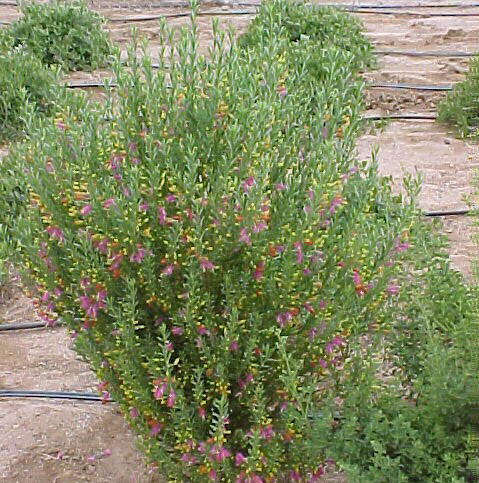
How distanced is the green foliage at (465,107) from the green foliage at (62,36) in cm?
305

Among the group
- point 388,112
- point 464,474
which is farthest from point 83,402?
point 388,112

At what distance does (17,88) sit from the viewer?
652 cm

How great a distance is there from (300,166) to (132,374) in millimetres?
838

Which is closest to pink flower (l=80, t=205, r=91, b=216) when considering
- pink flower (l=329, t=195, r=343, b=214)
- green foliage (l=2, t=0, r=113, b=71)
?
pink flower (l=329, t=195, r=343, b=214)

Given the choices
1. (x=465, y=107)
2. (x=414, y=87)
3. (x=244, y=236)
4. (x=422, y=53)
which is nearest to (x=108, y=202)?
(x=244, y=236)

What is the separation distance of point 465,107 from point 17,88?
10.7ft

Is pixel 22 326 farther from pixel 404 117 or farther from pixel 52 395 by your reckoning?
pixel 404 117

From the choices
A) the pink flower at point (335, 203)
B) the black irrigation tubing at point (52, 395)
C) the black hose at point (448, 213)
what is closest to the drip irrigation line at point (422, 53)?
the black hose at point (448, 213)

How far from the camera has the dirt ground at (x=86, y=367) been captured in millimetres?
3455

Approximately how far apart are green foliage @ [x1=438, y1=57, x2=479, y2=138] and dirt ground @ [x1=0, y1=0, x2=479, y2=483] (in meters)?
0.10

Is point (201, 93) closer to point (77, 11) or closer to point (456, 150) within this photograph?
point (456, 150)

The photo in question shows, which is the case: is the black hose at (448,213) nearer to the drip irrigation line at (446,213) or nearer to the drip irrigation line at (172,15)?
the drip irrigation line at (446,213)

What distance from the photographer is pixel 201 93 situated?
272 cm

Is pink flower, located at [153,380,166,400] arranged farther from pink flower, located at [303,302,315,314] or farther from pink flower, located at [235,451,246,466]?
pink flower, located at [303,302,315,314]
